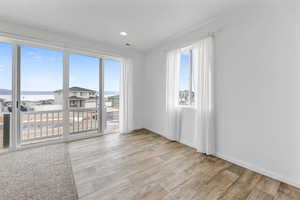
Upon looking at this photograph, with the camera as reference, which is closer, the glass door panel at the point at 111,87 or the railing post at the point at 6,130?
the railing post at the point at 6,130

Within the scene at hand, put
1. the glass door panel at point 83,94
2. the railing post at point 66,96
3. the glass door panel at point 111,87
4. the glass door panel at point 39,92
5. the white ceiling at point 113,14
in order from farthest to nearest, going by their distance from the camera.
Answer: the glass door panel at point 111,87 → the glass door panel at point 83,94 → the railing post at point 66,96 → the glass door panel at point 39,92 → the white ceiling at point 113,14

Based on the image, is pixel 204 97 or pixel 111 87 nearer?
pixel 204 97

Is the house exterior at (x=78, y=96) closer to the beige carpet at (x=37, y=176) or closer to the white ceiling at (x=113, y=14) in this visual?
the beige carpet at (x=37, y=176)

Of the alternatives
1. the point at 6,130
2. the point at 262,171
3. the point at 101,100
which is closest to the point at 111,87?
the point at 101,100

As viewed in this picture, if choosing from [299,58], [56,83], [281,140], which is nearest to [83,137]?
[56,83]

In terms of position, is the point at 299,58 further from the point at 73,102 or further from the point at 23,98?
the point at 23,98

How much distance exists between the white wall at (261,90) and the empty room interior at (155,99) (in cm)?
1

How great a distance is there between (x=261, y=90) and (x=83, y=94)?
383 centimetres

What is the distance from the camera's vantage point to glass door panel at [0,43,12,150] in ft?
8.23

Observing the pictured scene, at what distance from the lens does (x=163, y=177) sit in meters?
1.80

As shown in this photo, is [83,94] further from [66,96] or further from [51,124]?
[51,124]

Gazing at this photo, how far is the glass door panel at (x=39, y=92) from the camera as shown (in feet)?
8.98

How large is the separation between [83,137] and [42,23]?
2.68 meters

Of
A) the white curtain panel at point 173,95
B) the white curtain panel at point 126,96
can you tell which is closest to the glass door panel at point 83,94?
the white curtain panel at point 126,96
